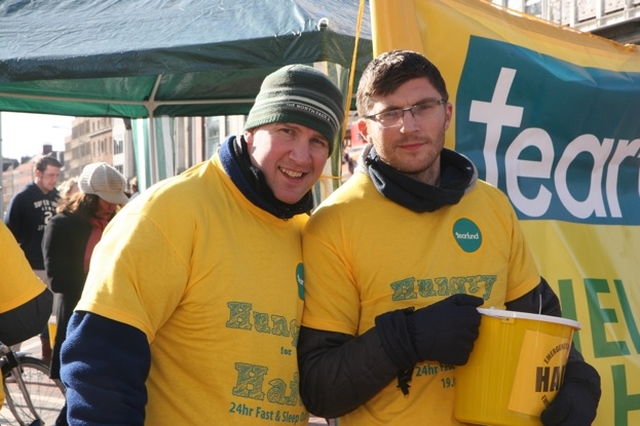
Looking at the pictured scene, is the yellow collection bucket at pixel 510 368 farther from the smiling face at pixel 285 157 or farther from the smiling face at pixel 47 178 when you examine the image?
the smiling face at pixel 47 178

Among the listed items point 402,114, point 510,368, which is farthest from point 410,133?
point 510,368

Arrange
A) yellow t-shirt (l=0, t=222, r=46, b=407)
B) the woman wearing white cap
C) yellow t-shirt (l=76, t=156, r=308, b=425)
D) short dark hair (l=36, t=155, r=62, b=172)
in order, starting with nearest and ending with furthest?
1. yellow t-shirt (l=76, t=156, r=308, b=425)
2. yellow t-shirt (l=0, t=222, r=46, b=407)
3. the woman wearing white cap
4. short dark hair (l=36, t=155, r=62, b=172)

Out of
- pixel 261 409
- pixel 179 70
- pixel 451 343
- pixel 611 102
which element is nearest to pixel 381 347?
pixel 451 343

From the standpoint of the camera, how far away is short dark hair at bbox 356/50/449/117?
2408mm

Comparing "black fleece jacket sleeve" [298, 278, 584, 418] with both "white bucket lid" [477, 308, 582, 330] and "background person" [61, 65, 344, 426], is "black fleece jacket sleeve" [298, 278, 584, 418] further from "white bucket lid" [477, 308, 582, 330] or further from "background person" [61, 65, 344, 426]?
"white bucket lid" [477, 308, 582, 330]

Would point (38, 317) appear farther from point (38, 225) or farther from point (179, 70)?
point (38, 225)

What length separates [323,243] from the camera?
2.35 m

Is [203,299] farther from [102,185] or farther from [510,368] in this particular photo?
[102,185]

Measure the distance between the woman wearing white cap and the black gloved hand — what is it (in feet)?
12.8

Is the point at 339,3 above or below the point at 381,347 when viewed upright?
above

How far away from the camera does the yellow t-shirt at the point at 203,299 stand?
195 cm

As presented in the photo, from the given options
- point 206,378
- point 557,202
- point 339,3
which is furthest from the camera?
point 339,3

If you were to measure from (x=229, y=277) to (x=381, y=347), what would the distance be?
410 mm

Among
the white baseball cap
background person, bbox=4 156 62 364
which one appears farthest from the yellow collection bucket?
background person, bbox=4 156 62 364
